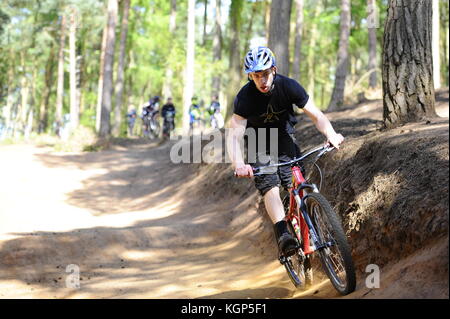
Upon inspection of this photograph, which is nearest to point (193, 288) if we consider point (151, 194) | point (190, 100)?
point (151, 194)

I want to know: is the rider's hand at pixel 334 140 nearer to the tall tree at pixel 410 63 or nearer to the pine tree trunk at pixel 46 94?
the tall tree at pixel 410 63

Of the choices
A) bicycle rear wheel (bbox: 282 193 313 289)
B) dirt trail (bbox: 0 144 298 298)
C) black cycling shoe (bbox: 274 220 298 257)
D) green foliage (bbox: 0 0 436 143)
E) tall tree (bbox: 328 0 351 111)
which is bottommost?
dirt trail (bbox: 0 144 298 298)

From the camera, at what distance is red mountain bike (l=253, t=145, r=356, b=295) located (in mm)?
4988

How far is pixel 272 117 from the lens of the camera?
5.84m

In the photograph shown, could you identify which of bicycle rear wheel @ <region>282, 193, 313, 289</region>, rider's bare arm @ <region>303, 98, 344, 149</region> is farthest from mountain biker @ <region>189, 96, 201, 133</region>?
rider's bare arm @ <region>303, 98, 344, 149</region>

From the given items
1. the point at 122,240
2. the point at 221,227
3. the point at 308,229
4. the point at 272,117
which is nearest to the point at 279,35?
the point at 221,227

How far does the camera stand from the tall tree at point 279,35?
14.6m

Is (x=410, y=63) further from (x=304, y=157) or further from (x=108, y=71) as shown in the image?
(x=108, y=71)

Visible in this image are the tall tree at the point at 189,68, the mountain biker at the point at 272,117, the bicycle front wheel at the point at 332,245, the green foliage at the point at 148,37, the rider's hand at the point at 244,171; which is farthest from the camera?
the green foliage at the point at 148,37

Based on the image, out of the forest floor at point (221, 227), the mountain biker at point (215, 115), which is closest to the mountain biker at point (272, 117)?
the forest floor at point (221, 227)

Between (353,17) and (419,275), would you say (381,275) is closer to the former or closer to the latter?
(419,275)

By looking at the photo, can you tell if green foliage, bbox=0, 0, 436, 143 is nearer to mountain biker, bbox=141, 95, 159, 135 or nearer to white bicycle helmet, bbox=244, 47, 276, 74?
mountain biker, bbox=141, 95, 159, 135

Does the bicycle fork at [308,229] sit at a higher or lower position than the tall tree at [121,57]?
lower

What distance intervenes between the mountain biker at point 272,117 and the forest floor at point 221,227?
34.8 inches
